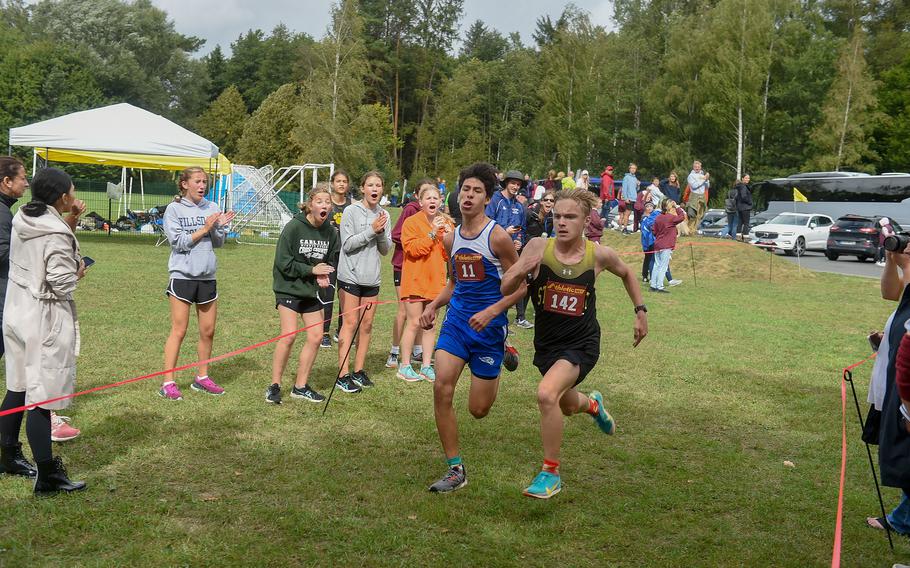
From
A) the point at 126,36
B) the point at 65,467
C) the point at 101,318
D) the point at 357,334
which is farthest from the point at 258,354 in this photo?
the point at 126,36

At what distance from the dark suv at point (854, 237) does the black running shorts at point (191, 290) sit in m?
26.6

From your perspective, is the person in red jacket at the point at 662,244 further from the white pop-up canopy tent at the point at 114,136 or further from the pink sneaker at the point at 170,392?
the pink sneaker at the point at 170,392

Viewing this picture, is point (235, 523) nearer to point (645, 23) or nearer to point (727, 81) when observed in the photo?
point (727, 81)

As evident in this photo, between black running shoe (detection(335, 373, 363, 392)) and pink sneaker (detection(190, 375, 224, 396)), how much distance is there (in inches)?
44.3

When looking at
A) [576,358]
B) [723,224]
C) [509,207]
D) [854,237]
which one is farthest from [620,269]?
[723,224]

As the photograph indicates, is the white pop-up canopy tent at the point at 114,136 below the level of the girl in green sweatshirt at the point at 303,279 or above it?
above

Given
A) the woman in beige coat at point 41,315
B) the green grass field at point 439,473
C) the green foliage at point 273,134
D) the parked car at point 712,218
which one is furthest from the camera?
the green foliage at point 273,134

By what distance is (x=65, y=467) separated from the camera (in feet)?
18.2

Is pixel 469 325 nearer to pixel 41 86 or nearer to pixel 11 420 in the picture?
pixel 11 420

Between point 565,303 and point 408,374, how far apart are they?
371 cm

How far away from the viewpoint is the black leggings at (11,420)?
4953 millimetres

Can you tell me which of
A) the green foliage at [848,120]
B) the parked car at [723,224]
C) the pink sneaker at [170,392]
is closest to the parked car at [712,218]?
the parked car at [723,224]

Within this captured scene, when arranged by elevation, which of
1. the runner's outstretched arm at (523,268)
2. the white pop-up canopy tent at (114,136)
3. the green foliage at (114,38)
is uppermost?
the green foliage at (114,38)

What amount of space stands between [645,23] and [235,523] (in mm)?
67255
